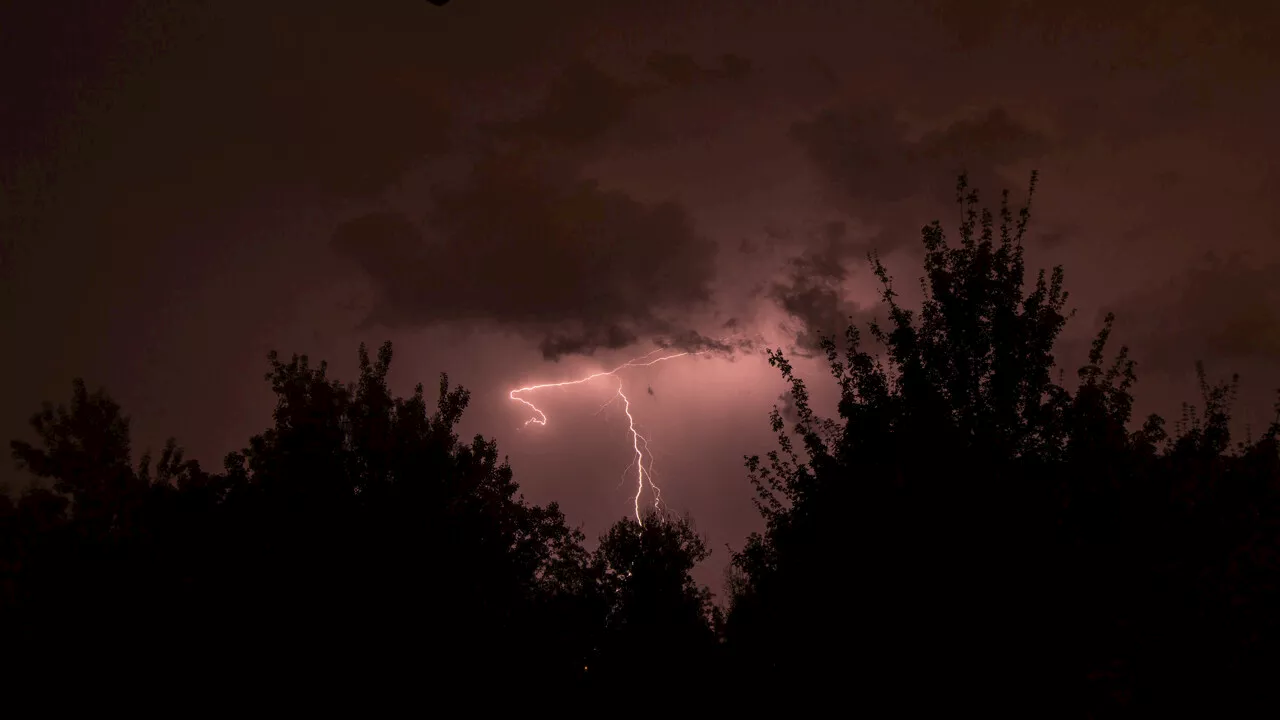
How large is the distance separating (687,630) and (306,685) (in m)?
15.7

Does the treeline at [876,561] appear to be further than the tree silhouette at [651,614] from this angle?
No

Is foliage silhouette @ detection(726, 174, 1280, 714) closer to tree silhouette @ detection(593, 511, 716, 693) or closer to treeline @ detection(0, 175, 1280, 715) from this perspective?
treeline @ detection(0, 175, 1280, 715)

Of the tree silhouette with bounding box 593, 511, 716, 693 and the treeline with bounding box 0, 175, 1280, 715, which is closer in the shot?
the treeline with bounding box 0, 175, 1280, 715

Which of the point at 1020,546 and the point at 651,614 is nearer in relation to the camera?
the point at 1020,546

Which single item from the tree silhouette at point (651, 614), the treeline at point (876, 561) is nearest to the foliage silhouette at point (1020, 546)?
the treeline at point (876, 561)

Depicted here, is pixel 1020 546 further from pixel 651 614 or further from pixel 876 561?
pixel 651 614

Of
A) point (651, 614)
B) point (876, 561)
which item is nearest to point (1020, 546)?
point (876, 561)

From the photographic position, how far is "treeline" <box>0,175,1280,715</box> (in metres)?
5.00

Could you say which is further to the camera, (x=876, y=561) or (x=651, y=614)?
(x=651, y=614)

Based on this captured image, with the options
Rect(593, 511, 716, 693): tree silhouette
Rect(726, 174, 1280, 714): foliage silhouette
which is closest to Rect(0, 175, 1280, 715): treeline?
Rect(726, 174, 1280, 714): foliage silhouette

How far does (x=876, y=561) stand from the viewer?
17.8 ft

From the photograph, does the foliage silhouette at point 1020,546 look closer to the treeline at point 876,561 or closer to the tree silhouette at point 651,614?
the treeline at point 876,561

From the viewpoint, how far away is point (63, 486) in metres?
11.9

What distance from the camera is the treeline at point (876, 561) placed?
5.00m
